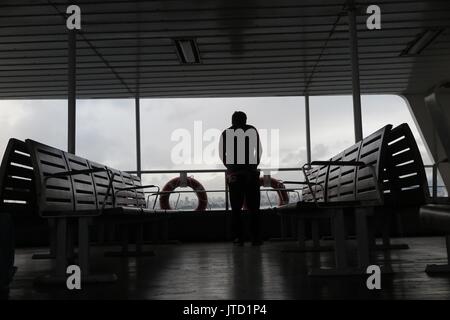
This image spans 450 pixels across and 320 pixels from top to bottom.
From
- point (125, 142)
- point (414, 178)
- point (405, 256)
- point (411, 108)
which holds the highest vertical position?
point (411, 108)

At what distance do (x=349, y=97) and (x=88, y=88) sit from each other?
4.87m

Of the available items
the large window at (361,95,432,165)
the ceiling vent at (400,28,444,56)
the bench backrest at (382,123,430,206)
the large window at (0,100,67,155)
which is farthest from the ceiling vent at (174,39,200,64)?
the bench backrest at (382,123,430,206)

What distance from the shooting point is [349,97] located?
995cm

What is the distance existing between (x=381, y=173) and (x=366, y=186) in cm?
12

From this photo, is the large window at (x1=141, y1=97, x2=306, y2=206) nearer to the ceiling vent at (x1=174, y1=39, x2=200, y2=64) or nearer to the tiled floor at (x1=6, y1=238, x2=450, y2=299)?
the ceiling vent at (x1=174, y1=39, x2=200, y2=64)

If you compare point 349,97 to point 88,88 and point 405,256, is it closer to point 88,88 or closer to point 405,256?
point 88,88

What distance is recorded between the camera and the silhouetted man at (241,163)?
175 inches

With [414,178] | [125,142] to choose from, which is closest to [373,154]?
[414,178]

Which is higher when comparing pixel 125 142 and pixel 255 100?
pixel 255 100

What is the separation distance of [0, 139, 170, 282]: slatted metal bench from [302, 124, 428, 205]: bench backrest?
1172 mm

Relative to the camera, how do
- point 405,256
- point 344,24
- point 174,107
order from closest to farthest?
point 405,256 < point 344,24 < point 174,107

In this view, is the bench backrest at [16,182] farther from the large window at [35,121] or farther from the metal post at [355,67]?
the large window at [35,121]
